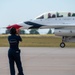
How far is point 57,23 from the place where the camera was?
1051 inches

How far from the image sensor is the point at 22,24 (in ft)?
88.9

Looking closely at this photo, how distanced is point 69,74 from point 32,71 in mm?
1465

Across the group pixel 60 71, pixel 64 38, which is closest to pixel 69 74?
pixel 60 71

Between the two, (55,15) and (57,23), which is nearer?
(57,23)

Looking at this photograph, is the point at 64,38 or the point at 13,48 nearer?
the point at 13,48

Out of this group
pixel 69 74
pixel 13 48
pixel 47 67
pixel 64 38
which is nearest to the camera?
pixel 13 48

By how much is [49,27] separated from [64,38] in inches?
56.1

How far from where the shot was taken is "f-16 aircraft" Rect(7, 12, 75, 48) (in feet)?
86.9

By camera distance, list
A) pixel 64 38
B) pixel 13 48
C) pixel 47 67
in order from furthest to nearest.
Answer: pixel 64 38, pixel 47 67, pixel 13 48

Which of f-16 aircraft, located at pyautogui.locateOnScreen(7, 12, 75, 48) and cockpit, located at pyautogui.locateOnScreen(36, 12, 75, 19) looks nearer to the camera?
f-16 aircraft, located at pyautogui.locateOnScreen(7, 12, 75, 48)

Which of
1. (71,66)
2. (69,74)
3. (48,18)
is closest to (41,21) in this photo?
(48,18)

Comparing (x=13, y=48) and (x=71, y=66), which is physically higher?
A: (x=13, y=48)

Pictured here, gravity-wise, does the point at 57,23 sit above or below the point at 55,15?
below

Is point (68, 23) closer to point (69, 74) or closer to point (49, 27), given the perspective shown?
point (49, 27)
